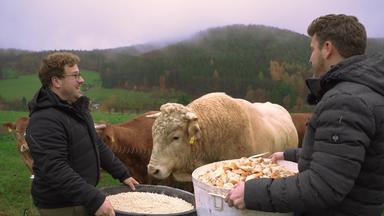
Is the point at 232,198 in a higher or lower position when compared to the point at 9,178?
higher

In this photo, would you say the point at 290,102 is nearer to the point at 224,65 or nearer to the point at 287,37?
the point at 224,65

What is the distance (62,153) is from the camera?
137 inches

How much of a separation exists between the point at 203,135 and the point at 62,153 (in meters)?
3.04

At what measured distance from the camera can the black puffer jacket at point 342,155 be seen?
212 cm

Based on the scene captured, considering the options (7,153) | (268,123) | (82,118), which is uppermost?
(82,118)

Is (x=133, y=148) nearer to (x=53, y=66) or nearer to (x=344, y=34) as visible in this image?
(x=53, y=66)

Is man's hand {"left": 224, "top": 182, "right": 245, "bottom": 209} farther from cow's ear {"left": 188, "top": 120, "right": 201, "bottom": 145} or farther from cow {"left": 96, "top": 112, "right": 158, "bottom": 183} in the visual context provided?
cow {"left": 96, "top": 112, "right": 158, "bottom": 183}

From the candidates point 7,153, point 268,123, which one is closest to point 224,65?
point 7,153

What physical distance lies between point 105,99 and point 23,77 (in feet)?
25.8

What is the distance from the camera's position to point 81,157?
375 cm

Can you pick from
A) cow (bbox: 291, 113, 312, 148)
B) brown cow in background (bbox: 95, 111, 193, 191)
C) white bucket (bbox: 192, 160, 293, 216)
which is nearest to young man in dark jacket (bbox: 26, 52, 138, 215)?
white bucket (bbox: 192, 160, 293, 216)

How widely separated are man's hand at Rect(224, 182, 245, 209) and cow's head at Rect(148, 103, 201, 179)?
135 inches

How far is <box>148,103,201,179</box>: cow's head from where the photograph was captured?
584 centimetres

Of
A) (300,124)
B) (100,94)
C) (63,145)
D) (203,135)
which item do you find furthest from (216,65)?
(63,145)
